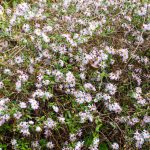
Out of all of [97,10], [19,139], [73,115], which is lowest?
[19,139]

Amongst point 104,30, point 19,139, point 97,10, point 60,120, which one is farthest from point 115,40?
point 19,139

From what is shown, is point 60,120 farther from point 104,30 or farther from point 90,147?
point 104,30

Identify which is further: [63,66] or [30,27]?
[30,27]

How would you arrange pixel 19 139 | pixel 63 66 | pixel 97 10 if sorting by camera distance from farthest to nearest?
pixel 97 10, pixel 63 66, pixel 19 139

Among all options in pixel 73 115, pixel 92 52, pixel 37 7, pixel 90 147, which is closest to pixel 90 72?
pixel 92 52

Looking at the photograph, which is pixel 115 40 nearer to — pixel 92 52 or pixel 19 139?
pixel 92 52

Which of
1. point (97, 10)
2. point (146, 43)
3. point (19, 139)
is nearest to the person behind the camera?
point (19, 139)

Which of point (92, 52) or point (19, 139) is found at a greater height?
point (92, 52)
